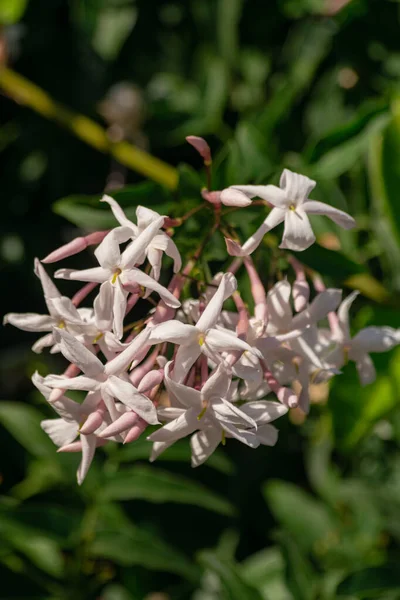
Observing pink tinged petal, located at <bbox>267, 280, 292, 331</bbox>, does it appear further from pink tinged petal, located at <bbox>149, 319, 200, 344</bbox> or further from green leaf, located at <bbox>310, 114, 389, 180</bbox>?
green leaf, located at <bbox>310, 114, 389, 180</bbox>

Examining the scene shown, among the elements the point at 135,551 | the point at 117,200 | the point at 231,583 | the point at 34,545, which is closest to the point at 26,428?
the point at 34,545

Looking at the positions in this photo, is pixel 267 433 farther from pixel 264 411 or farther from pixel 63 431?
pixel 63 431

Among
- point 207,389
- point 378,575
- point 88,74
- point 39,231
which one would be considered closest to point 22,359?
point 39,231

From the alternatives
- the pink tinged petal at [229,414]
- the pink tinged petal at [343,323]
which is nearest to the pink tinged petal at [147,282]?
the pink tinged petal at [229,414]

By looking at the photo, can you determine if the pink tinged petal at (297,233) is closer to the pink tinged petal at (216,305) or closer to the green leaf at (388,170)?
the pink tinged petal at (216,305)

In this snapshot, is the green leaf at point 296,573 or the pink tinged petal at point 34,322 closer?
the pink tinged petal at point 34,322

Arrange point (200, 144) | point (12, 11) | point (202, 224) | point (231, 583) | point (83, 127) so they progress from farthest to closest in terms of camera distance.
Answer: point (83, 127) → point (12, 11) → point (231, 583) → point (202, 224) → point (200, 144)

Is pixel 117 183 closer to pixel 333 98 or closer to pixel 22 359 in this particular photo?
pixel 333 98
